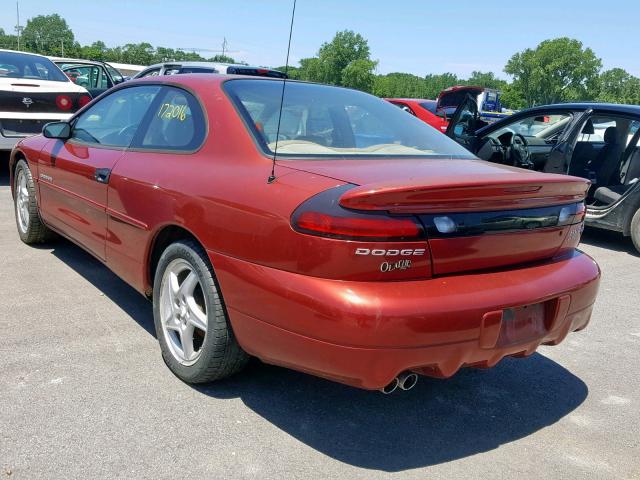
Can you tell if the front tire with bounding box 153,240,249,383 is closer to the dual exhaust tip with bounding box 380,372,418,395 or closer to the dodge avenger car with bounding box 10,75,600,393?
the dodge avenger car with bounding box 10,75,600,393

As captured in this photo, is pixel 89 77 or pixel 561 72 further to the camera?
pixel 561 72

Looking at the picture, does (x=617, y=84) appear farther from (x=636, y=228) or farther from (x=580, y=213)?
(x=580, y=213)

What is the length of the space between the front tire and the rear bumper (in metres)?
0.15

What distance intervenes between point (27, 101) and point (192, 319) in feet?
19.1

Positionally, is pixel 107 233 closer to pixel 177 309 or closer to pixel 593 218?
pixel 177 309

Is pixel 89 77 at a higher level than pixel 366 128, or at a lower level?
lower

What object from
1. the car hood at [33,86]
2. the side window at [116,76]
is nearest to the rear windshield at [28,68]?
the car hood at [33,86]

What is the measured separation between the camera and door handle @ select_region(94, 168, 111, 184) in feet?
11.6

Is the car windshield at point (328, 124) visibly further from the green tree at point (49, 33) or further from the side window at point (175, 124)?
the green tree at point (49, 33)

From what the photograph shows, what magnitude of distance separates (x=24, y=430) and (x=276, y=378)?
1.16 meters

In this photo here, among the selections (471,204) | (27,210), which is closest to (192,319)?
(471,204)

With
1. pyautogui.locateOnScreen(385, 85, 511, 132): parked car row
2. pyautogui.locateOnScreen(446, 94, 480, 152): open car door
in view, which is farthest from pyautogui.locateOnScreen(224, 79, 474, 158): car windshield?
pyautogui.locateOnScreen(385, 85, 511, 132): parked car row

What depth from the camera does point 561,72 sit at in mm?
122688

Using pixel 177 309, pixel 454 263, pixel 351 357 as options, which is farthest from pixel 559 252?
pixel 177 309
